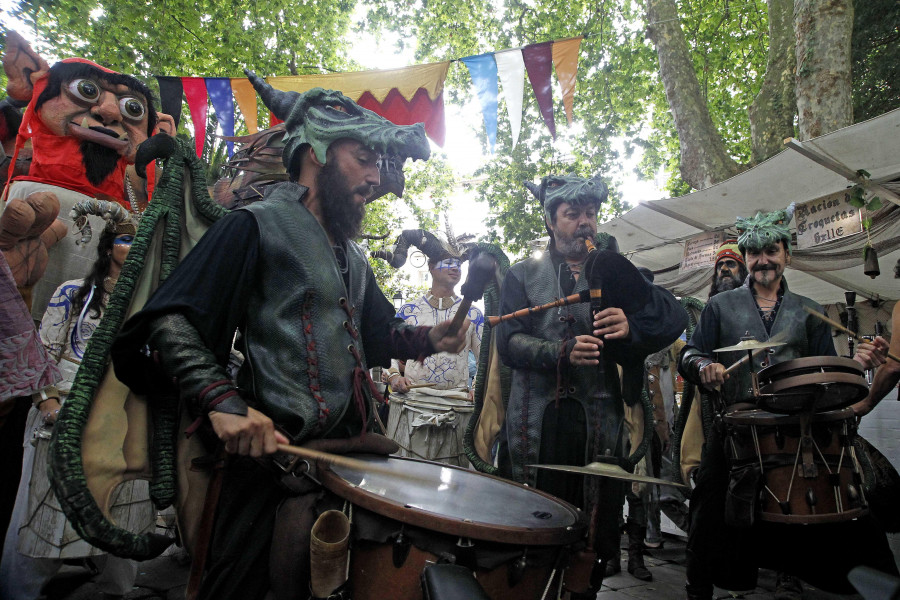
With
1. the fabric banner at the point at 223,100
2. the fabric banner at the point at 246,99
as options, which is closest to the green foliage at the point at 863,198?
the fabric banner at the point at 246,99

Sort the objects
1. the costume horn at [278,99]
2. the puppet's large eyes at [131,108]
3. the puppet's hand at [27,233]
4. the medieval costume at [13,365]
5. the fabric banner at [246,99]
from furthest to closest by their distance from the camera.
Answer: the fabric banner at [246,99] → the puppet's large eyes at [131,108] → the puppet's hand at [27,233] → the medieval costume at [13,365] → the costume horn at [278,99]

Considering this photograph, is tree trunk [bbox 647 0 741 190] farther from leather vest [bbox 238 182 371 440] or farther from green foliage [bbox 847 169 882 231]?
leather vest [bbox 238 182 371 440]

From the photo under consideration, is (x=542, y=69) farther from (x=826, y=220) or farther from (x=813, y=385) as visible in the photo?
(x=813, y=385)

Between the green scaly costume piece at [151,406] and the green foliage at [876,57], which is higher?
the green foliage at [876,57]

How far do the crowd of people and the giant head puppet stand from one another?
0.01m

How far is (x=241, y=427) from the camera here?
152cm

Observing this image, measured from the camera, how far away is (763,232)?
354cm

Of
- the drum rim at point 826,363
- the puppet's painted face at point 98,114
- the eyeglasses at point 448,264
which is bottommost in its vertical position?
the drum rim at point 826,363

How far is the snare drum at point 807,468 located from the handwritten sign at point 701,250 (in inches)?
202

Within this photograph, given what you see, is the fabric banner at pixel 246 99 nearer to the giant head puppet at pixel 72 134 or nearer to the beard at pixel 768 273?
the giant head puppet at pixel 72 134

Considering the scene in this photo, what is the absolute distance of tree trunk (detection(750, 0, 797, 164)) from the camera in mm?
9094

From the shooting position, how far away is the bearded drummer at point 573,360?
2740 millimetres

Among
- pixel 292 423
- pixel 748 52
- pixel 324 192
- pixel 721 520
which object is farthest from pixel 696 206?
pixel 748 52

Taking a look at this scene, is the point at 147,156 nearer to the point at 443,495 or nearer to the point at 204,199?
the point at 204,199
